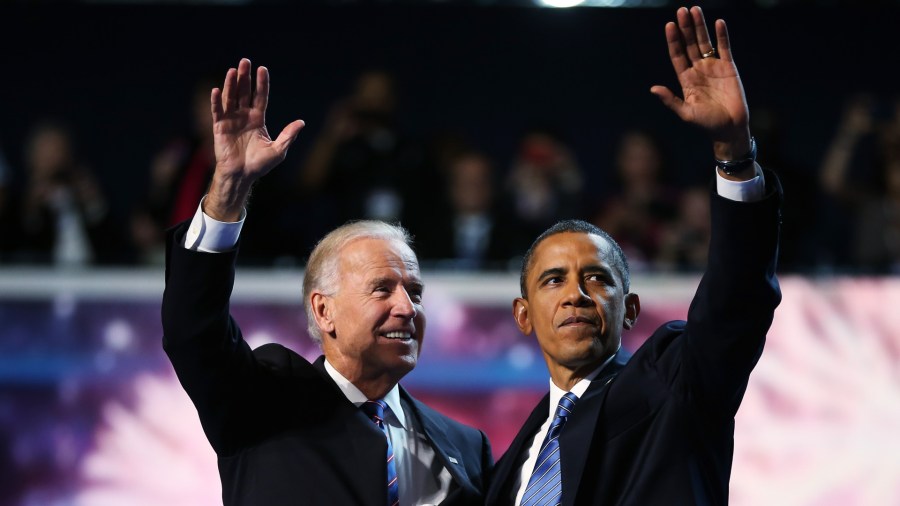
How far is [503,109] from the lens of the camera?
7188 mm

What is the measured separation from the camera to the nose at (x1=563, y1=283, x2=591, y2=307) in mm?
3018

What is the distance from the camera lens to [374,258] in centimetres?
317

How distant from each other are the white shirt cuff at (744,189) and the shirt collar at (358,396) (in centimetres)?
110

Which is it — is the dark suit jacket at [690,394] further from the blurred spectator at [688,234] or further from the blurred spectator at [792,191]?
the blurred spectator at [792,191]

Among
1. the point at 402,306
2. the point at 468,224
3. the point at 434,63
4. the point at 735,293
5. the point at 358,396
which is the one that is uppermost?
the point at 434,63

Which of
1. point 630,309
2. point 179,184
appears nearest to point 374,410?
point 630,309

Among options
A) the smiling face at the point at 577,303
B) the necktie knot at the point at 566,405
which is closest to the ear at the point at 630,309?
the smiling face at the point at 577,303

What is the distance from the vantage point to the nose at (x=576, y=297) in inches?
119

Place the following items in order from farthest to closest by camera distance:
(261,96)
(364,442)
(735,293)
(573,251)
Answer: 1. (573,251)
2. (364,442)
3. (261,96)
4. (735,293)

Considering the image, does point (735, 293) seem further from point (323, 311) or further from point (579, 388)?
point (323, 311)

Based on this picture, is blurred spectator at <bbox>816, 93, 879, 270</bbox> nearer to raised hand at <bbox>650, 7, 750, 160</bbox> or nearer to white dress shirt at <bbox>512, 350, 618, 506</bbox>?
white dress shirt at <bbox>512, 350, 618, 506</bbox>

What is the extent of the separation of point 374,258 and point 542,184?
3037 mm

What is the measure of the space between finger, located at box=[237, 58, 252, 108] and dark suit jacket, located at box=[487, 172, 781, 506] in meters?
1.08

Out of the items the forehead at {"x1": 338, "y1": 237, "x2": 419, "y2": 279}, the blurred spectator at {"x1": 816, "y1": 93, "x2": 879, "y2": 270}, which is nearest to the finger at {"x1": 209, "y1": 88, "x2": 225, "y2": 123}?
the forehead at {"x1": 338, "y1": 237, "x2": 419, "y2": 279}
